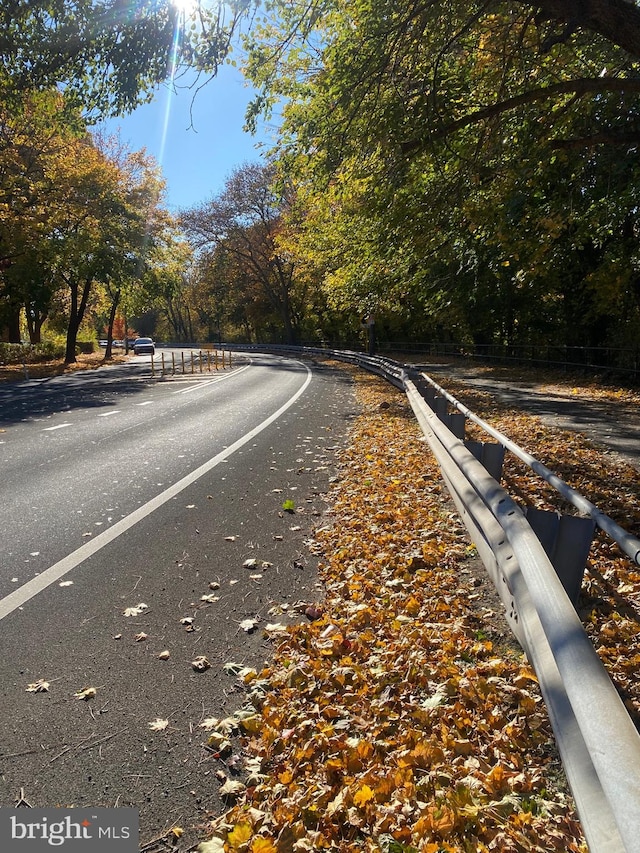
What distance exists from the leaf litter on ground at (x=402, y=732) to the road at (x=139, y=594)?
28 cm

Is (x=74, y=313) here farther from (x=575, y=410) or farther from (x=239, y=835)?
(x=239, y=835)

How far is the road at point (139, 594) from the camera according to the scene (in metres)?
2.55

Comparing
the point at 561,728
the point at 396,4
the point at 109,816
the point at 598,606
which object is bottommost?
the point at 109,816

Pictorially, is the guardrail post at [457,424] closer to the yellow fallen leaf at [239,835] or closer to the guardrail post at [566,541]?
the guardrail post at [566,541]

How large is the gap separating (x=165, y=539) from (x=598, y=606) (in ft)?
12.4

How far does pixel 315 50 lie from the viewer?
9328 millimetres

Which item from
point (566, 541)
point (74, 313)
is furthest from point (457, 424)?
point (74, 313)

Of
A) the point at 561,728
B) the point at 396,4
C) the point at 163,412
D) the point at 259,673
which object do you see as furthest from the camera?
the point at 163,412

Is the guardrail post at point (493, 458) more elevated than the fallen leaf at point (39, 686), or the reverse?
the guardrail post at point (493, 458)

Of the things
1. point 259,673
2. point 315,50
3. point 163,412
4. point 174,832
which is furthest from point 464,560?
point 163,412

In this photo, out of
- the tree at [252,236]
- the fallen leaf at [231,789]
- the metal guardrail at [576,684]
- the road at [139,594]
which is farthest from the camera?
the tree at [252,236]

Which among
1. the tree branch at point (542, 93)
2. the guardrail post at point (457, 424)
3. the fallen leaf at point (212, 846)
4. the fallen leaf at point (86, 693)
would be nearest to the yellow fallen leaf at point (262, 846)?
the fallen leaf at point (212, 846)

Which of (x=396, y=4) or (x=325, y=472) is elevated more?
(x=396, y=4)

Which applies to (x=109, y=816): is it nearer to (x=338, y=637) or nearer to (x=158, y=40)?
(x=338, y=637)
